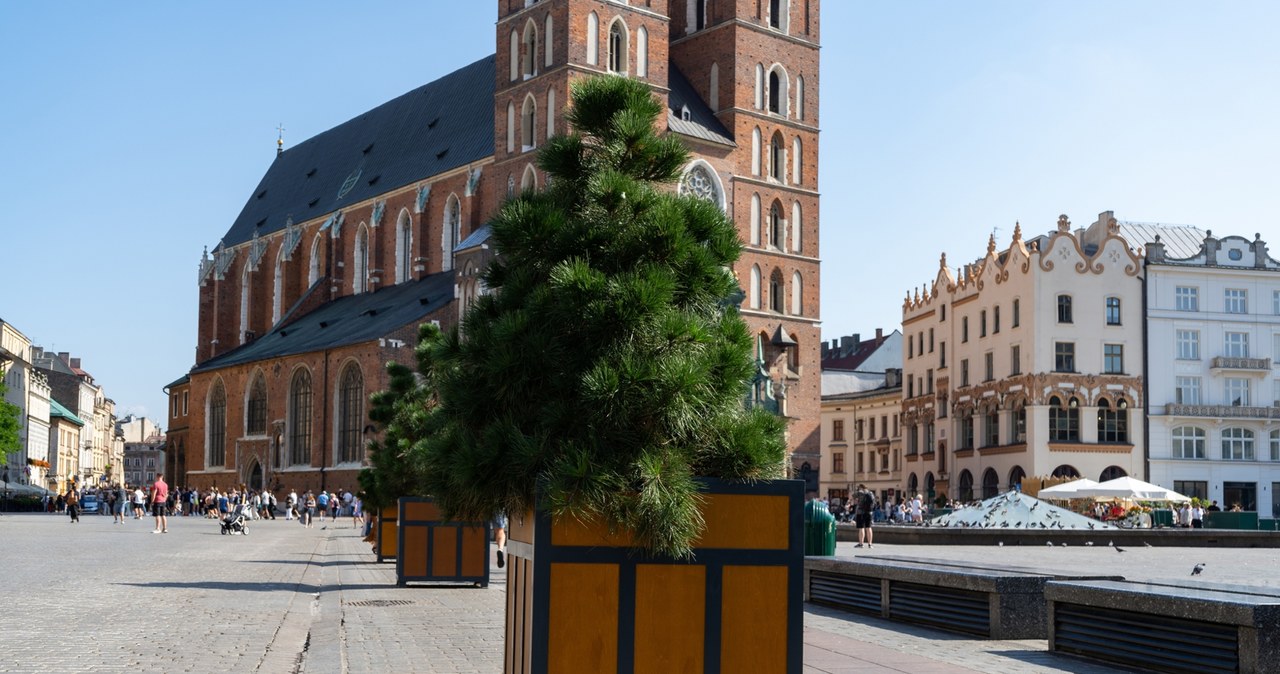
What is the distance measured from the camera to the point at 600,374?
625 centimetres

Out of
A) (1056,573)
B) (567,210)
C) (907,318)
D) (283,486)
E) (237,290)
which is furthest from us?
(237,290)

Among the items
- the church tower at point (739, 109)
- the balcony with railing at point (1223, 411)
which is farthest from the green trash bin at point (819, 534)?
the balcony with railing at point (1223, 411)

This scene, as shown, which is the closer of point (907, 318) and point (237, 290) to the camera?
point (907, 318)

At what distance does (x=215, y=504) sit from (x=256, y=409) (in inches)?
211

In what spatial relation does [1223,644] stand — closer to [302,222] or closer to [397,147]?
[397,147]

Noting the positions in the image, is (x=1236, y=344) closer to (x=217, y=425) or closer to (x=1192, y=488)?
(x=1192, y=488)

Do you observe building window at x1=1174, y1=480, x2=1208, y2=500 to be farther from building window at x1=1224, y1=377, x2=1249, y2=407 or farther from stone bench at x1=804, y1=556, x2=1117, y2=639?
stone bench at x1=804, y1=556, x2=1117, y2=639

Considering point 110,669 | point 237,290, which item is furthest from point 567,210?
point 237,290

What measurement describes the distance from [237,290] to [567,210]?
7202cm

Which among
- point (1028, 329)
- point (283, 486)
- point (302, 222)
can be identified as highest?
point (302, 222)

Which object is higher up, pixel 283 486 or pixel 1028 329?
pixel 1028 329

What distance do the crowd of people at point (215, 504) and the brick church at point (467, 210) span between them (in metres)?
1.20

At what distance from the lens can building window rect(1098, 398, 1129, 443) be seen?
55312 mm

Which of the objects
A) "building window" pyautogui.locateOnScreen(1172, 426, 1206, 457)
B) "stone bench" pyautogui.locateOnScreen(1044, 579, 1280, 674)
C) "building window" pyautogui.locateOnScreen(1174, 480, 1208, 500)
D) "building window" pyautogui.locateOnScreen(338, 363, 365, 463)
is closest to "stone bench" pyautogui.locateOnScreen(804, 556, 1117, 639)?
"stone bench" pyautogui.locateOnScreen(1044, 579, 1280, 674)
